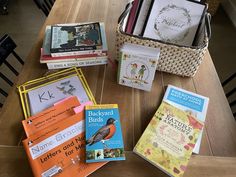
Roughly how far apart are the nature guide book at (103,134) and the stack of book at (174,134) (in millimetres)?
65

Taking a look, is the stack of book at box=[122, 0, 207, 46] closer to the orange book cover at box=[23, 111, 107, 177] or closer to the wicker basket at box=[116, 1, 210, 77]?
the wicker basket at box=[116, 1, 210, 77]

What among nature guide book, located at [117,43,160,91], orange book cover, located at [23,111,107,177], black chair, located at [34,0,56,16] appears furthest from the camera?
black chair, located at [34,0,56,16]

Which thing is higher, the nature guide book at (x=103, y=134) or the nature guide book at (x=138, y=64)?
the nature guide book at (x=138, y=64)

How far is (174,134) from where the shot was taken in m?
0.65

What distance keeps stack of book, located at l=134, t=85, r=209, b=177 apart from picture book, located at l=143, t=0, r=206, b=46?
0.26 m

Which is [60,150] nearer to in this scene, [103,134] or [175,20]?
[103,134]

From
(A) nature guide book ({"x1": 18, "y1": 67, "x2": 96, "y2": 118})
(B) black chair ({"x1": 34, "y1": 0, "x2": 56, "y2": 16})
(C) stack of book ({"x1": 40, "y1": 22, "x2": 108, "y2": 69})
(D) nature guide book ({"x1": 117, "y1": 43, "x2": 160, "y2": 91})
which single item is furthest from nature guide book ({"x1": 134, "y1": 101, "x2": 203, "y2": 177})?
(B) black chair ({"x1": 34, "y1": 0, "x2": 56, "y2": 16})

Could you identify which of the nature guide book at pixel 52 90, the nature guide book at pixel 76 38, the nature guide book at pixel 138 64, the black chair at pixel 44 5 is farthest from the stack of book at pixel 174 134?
the black chair at pixel 44 5

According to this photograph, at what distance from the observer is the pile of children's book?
599 mm

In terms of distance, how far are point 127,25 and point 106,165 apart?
21.4 inches

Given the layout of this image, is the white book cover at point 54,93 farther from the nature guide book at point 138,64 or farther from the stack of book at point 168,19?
the stack of book at point 168,19

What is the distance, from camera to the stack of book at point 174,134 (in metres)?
0.60

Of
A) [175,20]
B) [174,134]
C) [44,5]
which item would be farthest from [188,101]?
[44,5]

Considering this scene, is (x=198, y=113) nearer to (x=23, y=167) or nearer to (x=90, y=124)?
(x=90, y=124)
